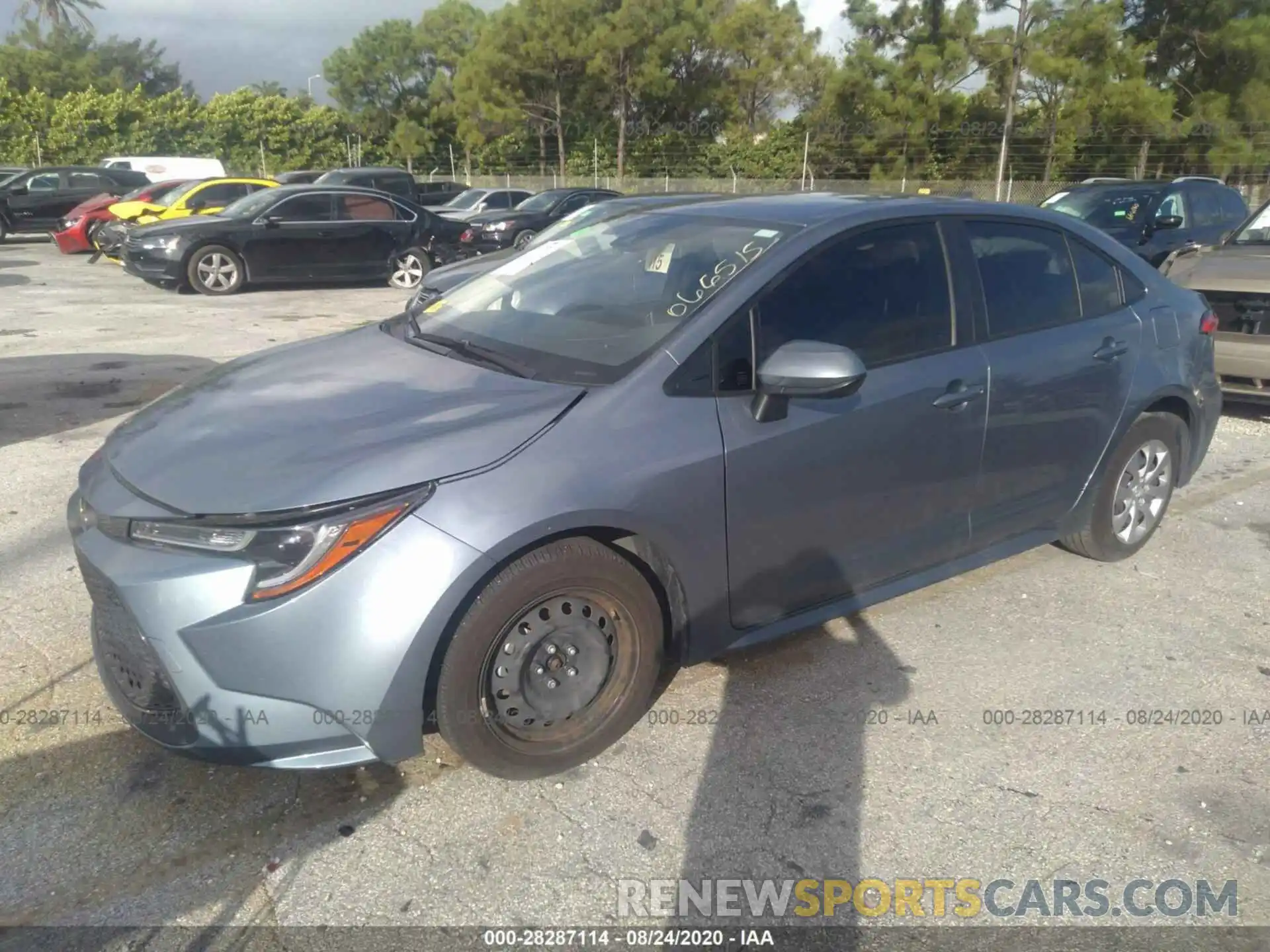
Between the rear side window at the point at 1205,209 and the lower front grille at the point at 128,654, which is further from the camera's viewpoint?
the rear side window at the point at 1205,209

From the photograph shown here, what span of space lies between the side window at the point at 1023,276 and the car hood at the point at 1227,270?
11.2ft

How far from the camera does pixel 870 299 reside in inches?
136

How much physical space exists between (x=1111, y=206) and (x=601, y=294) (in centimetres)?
1130

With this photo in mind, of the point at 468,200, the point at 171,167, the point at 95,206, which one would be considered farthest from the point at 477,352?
the point at 171,167

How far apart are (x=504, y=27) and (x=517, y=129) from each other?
4323 mm

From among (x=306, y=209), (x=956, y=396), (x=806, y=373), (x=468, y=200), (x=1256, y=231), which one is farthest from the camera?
(x=468, y=200)

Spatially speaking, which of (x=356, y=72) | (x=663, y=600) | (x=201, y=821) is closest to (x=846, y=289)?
(x=663, y=600)

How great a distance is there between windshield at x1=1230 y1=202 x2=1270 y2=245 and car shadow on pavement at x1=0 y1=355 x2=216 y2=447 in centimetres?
779

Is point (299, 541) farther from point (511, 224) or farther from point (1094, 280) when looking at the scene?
point (511, 224)

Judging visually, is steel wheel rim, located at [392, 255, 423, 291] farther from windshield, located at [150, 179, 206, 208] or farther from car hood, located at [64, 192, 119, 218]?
car hood, located at [64, 192, 119, 218]

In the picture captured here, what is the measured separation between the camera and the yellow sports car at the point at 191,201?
16375 mm

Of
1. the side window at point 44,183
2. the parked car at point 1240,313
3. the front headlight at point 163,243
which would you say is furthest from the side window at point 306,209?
the side window at point 44,183

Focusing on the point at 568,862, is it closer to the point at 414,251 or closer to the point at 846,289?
the point at 846,289

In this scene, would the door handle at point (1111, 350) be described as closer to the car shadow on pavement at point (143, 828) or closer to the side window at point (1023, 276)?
the side window at point (1023, 276)
